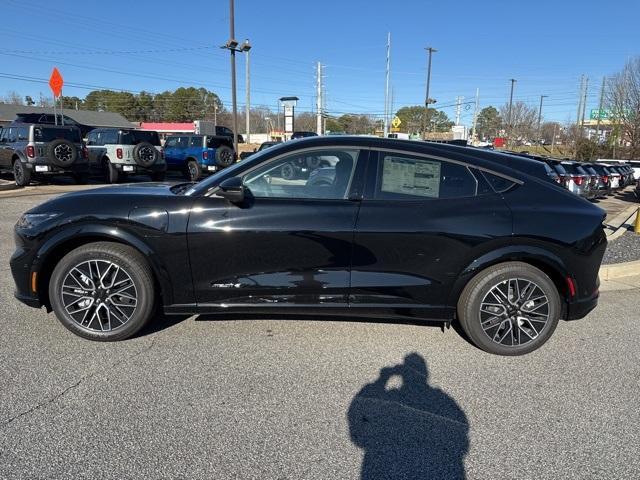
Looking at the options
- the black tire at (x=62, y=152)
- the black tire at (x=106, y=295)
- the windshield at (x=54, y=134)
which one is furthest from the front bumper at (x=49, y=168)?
the black tire at (x=106, y=295)

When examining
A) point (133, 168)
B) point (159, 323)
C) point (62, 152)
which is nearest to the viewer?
point (159, 323)

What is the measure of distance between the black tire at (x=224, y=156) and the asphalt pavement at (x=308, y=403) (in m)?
15.2

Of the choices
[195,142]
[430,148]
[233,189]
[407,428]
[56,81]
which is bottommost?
[407,428]

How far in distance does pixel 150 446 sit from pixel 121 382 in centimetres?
77

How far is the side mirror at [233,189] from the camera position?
11.3ft

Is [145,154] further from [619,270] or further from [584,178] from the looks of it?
[584,178]

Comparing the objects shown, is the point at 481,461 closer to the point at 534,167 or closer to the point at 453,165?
the point at 453,165

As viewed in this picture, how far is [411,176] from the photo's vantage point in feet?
12.2

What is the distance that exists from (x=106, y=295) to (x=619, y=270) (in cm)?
606

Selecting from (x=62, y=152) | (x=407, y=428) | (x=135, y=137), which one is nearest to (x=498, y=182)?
(x=407, y=428)

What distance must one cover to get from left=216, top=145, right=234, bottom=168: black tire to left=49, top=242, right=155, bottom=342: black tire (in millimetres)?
15652

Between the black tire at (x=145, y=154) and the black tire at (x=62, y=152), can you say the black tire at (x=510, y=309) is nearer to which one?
the black tire at (x=62, y=152)

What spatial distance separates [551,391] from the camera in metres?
3.25

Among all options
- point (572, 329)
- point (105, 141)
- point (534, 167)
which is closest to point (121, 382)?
point (534, 167)
